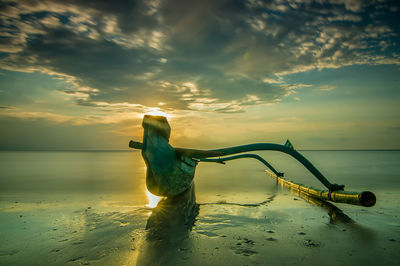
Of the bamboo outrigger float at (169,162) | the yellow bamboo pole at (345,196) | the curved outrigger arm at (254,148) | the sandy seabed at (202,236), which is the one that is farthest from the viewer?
the curved outrigger arm at (254,148)

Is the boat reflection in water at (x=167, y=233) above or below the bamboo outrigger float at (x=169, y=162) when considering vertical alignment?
below

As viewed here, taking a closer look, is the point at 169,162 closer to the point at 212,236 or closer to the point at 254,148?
the point at 212,236

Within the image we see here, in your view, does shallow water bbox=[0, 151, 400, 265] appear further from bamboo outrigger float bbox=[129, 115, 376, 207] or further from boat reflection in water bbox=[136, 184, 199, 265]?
bamboo outrigger float bbox=[129, 115, 376, 207]

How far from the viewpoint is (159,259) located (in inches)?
128

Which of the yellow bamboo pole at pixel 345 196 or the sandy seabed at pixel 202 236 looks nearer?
the sandy seabed at pixel 202 236

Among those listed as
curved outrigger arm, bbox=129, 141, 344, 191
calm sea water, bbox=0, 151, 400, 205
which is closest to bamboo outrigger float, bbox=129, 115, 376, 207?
curved outrigger arm, bbox=129, 141, 344, 191

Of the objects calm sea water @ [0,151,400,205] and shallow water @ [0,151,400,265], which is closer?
shallow water @ [0,151,400,265]

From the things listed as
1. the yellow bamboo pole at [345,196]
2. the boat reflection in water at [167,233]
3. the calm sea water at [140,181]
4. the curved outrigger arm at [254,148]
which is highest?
the curved outrigger arm at [254,148]

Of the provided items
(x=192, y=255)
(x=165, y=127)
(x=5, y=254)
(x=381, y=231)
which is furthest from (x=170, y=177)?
(x=381, y=231)

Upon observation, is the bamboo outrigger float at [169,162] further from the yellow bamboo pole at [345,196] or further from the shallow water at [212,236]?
the shallow water at [212,236]

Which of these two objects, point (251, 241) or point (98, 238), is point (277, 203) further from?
point (98, 238)

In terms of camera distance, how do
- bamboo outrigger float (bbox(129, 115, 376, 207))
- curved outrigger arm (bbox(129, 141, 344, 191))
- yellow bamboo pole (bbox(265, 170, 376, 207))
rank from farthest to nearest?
curved outrigger arm (bbox(129, 141, 344, 191))
bamboo outrigger float (bbox(129, 115, 376, 207))
yellow bamboo pole (bbox(265, 170, 376, 207))

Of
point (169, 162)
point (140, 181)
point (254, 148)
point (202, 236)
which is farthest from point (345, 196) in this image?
point (140, 181)

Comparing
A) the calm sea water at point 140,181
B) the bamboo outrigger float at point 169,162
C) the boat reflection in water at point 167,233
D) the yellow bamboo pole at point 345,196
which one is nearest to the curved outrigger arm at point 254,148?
the bamboo outrigger float at point 169,162
